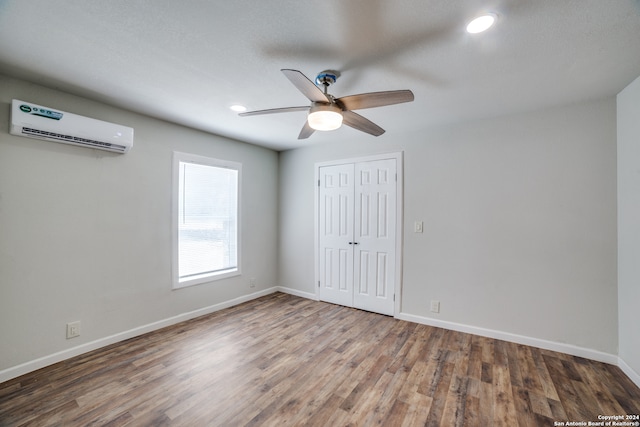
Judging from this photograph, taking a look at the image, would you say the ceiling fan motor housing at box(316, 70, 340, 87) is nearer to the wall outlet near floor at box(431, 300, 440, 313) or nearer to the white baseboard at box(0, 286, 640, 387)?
the wall outlet near floor at box(431, 300, 440, 313)

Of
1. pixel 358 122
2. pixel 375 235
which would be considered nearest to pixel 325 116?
pixel 358 122

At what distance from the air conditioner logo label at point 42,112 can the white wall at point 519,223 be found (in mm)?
2885

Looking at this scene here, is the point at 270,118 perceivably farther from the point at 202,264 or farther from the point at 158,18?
the point at 202,264

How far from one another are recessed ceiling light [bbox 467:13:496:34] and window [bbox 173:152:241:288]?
10.3 ft

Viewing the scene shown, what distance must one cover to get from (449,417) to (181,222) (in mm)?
3292

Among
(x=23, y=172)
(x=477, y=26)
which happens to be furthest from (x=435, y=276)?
(x=23, y=172)

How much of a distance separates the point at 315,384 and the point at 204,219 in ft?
8.18

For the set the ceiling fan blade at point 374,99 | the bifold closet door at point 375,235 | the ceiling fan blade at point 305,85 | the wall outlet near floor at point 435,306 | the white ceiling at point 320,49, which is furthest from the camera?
the bifold closet door at point 375,235

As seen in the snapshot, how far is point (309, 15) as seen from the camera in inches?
57.8

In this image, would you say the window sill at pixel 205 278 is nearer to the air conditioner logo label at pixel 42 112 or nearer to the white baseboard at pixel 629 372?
the air conditioner logo label at pixel 42 112

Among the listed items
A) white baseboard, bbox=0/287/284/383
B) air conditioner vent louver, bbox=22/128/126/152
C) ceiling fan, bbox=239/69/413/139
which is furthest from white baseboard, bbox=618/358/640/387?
air conditioner vent louver, bbox=22/128/126/152

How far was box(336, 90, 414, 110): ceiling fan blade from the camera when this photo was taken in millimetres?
1735

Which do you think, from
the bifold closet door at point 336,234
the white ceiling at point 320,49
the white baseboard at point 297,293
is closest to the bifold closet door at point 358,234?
the bifold closet door at point 336,234

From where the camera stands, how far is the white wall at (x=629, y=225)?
213 cm
